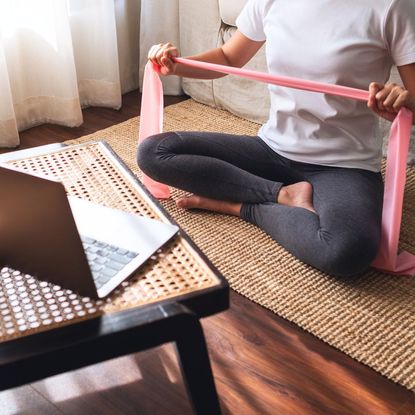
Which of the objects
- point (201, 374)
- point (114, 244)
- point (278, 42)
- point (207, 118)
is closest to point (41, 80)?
point (207, 118)

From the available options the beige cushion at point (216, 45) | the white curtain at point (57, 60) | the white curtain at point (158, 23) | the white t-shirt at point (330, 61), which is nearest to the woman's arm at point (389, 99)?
the white t-shirt at point (330, 61)

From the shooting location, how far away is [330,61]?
4.32 feet

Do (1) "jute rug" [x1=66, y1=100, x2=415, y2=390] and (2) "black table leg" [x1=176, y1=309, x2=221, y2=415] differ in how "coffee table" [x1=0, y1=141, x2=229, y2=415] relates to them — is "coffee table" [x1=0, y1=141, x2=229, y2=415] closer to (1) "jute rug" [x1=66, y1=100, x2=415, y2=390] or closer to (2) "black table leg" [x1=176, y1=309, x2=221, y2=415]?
(2) "black table leg" [x1=176, y1=309, x2=221, y2=415]

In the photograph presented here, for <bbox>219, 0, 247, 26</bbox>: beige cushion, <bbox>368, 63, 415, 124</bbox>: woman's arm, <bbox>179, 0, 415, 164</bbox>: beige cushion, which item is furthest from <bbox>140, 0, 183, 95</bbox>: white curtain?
<bbox>368, 63, 415, 124</bbox>: woman's arm

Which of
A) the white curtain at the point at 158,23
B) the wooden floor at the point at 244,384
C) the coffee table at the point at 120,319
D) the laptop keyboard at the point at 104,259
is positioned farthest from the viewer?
the white curtain at the point at 158,23

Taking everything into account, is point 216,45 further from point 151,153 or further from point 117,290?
point 117,290

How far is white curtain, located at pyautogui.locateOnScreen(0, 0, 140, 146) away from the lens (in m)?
1.94

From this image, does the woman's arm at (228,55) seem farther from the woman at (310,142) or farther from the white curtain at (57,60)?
the white curtain at (57,60)

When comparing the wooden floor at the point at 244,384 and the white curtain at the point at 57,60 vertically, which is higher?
the white curtain at the point at 57,60

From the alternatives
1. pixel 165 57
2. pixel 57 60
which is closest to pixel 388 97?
pixel 165 57

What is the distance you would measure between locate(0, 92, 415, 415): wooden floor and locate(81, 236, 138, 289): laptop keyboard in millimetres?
289

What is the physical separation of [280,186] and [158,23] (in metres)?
1.07

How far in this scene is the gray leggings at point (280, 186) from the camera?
50.2 inches

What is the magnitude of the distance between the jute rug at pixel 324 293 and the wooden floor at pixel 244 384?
3cm
